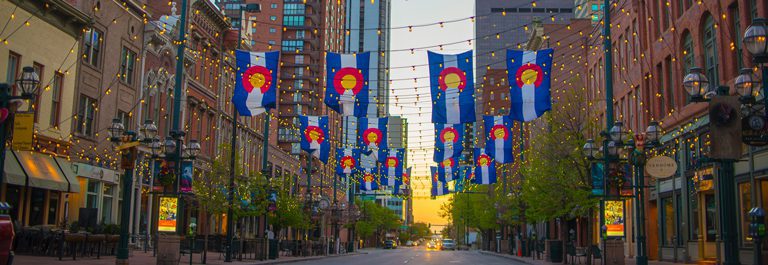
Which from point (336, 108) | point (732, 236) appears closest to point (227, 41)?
point (336, 108)

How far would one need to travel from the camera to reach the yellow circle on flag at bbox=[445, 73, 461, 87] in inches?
1161

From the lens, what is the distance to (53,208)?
34125 mm

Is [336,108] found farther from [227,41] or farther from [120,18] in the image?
[227,41]

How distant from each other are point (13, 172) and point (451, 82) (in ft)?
57.7

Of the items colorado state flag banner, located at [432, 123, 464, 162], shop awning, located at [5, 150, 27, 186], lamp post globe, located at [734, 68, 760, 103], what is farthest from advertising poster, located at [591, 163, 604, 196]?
shop awning, located at [5, 150, 27, 186]

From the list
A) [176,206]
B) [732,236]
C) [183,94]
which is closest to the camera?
[732,236]

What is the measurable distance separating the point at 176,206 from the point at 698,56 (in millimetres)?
23160

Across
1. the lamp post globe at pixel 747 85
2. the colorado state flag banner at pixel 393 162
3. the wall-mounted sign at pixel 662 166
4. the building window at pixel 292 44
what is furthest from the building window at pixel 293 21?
the lamp post globe at pixel 747 85

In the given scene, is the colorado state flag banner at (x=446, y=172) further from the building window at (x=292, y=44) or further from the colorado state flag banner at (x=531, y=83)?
the building window at (x=292, y=44)

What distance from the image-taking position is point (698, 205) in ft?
111

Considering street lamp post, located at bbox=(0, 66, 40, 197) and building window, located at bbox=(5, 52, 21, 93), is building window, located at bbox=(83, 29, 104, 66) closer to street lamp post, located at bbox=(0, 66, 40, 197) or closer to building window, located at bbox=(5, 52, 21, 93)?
building window, located at bbox=(5, 52, 21, 93)

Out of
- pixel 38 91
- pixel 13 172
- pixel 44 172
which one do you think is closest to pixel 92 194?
pixel 44 172

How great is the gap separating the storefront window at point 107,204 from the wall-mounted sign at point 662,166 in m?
28.3

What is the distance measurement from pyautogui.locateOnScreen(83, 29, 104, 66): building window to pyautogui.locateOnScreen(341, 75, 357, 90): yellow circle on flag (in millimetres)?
13631
